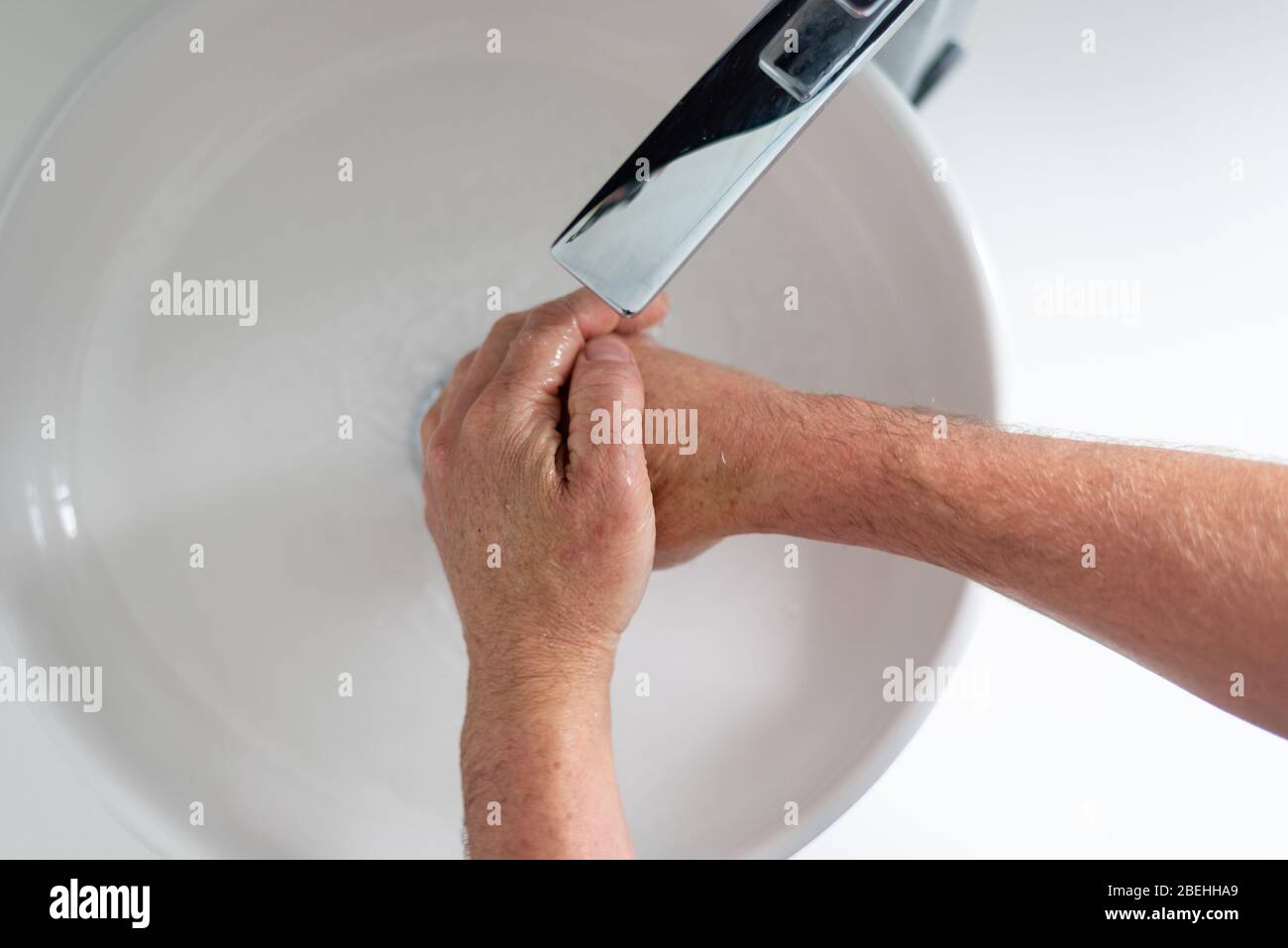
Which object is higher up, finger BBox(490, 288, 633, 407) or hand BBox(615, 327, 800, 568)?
finger BBox(490, 288, 633, 407)

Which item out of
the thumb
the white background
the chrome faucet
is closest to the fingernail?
the thumb

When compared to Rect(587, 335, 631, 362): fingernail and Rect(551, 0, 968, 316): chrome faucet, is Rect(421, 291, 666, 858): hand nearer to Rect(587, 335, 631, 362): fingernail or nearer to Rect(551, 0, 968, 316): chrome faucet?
Rect(587, 335, 631, 362): fingernail

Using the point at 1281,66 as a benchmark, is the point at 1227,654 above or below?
below

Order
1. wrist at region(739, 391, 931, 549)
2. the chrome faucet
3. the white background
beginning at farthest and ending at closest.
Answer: the white background, wrist at region(739, 391, 931, 549), the chrome faucet

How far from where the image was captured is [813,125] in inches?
18.5

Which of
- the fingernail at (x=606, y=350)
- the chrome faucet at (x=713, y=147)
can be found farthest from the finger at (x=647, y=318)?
the chrome faucet at (x=713, y=147)

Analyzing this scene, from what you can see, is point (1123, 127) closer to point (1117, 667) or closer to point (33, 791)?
point (1117, 667)

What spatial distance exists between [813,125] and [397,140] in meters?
0.19

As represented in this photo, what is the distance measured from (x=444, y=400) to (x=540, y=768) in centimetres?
18

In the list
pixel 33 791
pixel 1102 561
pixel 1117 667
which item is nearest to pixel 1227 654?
pixel 1102 561

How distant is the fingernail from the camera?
1.59 feet

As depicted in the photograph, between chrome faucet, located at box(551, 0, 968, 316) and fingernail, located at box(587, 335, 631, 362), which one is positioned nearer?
chrome faucet, located at box(551, 0, 968, 316)

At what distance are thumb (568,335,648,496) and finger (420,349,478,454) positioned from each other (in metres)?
0.05

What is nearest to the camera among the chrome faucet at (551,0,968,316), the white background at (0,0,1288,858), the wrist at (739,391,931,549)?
the chrome faucet at (551,0,968,316)
